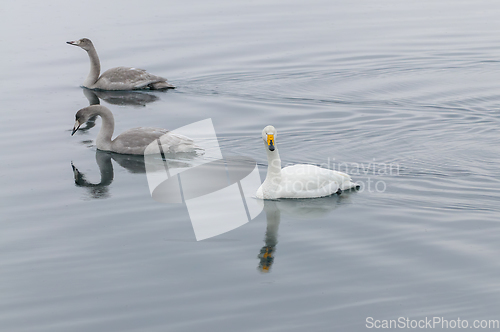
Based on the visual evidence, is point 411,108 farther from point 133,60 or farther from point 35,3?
point 35,3

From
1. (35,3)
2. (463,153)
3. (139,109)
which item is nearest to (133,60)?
(139,109)

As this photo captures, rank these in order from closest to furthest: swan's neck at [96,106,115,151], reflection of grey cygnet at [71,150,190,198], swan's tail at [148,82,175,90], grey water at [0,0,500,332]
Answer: grey water at [0,0,500,332] → reflection of grey cygnet at [71,150,190,198] → swan's neck at [96,106,115,151] → swan's tail at [148,82,175,90]

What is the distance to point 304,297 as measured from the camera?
25.4ft

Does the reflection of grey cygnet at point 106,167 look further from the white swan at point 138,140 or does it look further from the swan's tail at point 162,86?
the swan's tail at point 162,86

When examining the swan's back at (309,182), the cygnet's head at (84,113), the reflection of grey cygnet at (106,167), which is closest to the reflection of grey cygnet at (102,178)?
the reflection of grey cygnet at (106,167)

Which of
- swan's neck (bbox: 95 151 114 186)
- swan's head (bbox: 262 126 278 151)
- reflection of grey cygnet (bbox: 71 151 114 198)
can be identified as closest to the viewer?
swan's head (bbox: 262 126 278 151)

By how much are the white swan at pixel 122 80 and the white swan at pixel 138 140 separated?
4.38 meters

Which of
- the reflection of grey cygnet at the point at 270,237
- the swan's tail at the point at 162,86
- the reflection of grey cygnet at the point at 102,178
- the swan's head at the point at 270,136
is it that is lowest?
the reflection of grey cygnet at the point at 270,237

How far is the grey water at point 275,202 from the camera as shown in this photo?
7.72 metres

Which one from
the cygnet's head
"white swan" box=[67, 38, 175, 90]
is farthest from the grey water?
the cygnet's head

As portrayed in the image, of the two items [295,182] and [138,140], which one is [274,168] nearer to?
[295,182]

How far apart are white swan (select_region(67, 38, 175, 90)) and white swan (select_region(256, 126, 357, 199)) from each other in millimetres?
7724

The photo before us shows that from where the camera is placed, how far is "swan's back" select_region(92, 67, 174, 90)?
58.0 feet

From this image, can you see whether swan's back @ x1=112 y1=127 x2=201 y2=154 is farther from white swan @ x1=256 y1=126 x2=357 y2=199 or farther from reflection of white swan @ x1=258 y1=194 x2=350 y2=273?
reflection of white swan @ x1=258 y1=194 x2=350 y2=273
